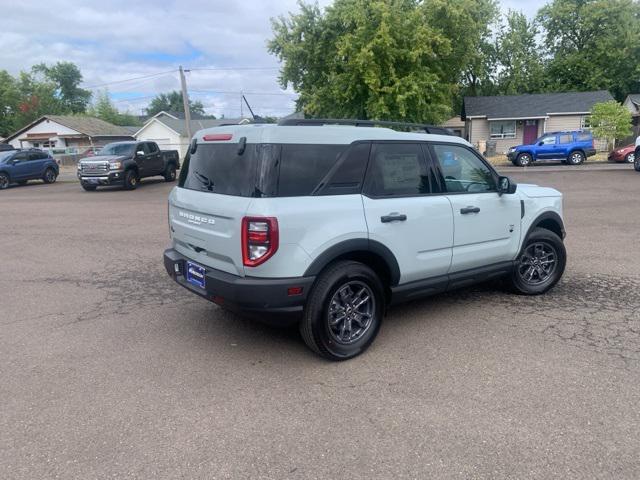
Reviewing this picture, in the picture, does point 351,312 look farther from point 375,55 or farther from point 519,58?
point 519,58

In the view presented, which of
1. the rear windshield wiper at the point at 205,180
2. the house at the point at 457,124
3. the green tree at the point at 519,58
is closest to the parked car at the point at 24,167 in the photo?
the rear windshield wiper at the point at 205,180

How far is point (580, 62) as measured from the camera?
148ft

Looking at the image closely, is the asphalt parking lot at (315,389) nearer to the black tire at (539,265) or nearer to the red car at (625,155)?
the black tire at (539,265)

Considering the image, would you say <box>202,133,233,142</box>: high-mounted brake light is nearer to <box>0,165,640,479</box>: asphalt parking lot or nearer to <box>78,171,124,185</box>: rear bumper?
<box>0,165,640,479</box>: asphalt parking lot

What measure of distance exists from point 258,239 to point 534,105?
37375 millimetres

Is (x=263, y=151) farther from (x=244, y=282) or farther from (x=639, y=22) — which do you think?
(x=639, y=22)

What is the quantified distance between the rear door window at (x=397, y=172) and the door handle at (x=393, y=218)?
0.62ft

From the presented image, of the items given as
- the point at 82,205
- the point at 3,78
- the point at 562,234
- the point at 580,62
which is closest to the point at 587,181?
the point at 562,234

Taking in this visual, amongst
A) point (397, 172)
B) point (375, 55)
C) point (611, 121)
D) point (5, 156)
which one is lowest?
point (397, 172)

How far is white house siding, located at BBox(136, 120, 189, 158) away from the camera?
49622 millimetres

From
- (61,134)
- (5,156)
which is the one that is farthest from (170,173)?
(61,134)

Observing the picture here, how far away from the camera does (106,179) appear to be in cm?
1866

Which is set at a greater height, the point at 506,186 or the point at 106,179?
the point at 506,186

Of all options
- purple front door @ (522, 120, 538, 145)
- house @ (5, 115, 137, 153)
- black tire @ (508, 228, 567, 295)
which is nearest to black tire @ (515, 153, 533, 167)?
purple front door @ (522, 120, 538, 145)
